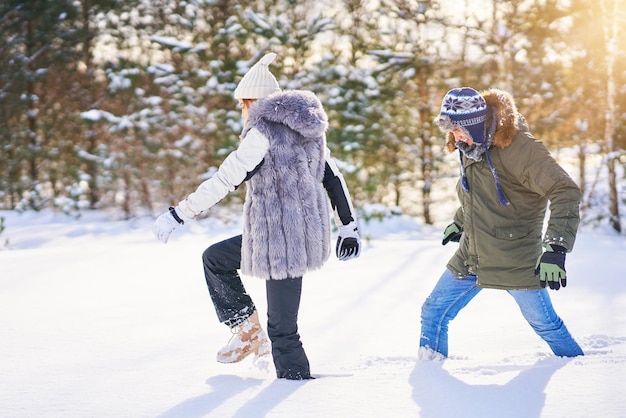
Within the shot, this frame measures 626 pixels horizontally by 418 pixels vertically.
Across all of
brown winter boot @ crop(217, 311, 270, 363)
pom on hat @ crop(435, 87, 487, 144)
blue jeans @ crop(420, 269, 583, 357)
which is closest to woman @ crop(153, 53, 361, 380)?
brown winter boot @ crop(217, 311, 270, 363)

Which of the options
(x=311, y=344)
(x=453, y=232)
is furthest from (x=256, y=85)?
(x=311, y=344)

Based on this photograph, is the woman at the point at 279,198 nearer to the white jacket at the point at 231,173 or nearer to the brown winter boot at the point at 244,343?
the white jacket at the point at 231,173

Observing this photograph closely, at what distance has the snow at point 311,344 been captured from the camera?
8.70 ft

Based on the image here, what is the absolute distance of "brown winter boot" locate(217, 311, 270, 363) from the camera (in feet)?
11.4

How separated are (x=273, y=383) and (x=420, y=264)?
4268 mm

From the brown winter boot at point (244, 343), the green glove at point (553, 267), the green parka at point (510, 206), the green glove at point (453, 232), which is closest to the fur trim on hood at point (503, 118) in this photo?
the green parka at point (510, 206)

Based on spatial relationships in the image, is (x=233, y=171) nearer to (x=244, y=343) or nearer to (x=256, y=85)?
(x=256, y=85)

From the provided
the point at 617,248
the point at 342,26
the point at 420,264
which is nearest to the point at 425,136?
the point at 342,26

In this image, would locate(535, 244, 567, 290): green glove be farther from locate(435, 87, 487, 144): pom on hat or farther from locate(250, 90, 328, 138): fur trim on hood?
locate(250, 90, 328, 138): fur trim on hood

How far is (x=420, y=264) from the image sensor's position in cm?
705

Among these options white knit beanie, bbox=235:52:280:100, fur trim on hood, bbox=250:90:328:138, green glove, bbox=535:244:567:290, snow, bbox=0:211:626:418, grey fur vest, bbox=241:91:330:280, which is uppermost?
white knit beanie, bbox=235:52:280:100

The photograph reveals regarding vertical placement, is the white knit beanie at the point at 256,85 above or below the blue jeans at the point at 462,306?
above

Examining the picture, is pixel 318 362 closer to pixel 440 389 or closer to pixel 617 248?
pixel 440 389

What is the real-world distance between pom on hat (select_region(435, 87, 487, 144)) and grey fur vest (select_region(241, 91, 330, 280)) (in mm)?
603
